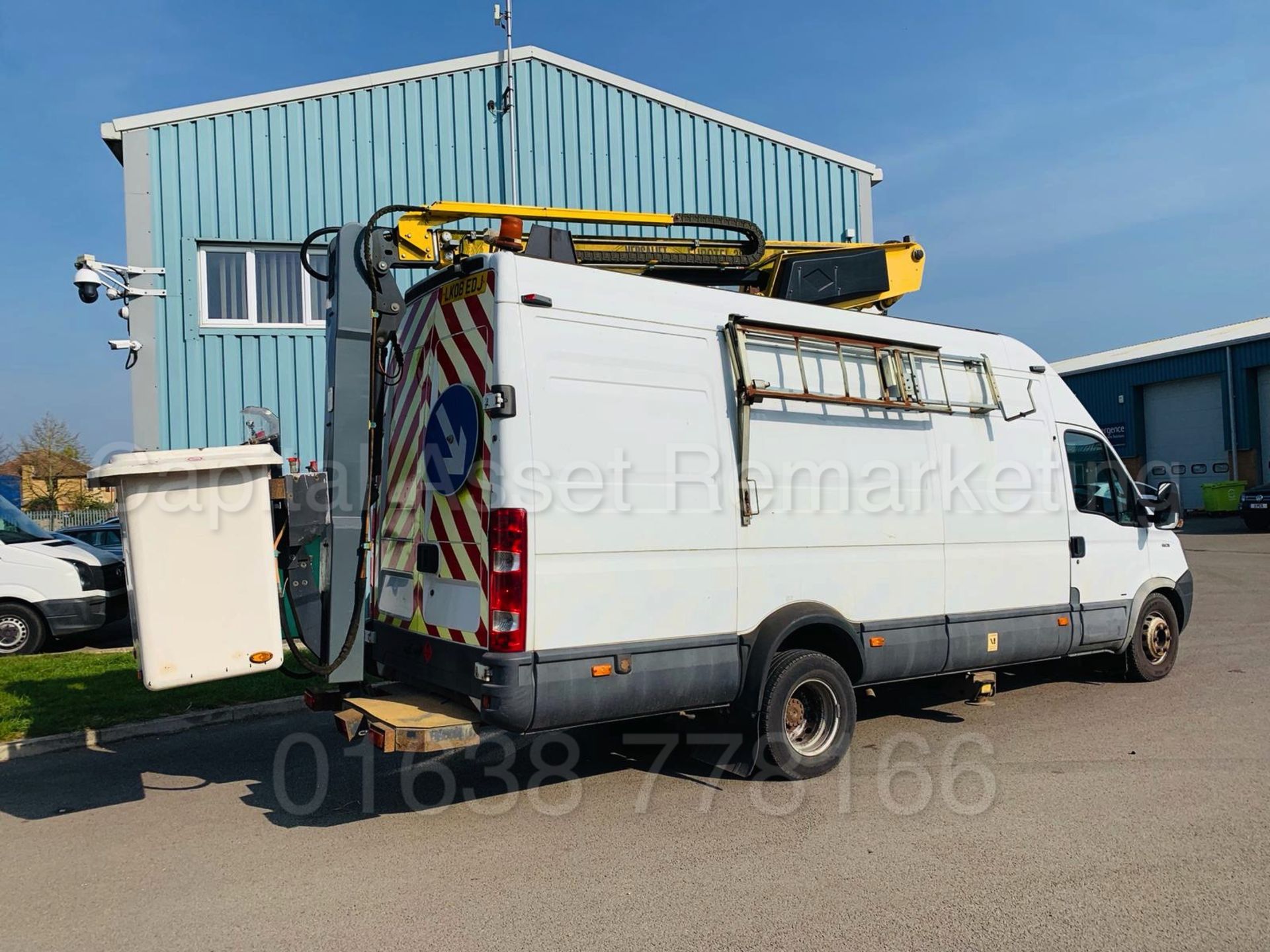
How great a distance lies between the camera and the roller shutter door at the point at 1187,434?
106 ft

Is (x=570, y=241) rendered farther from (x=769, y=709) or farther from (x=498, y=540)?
(x=769, y=709)

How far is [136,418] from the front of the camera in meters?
13.1

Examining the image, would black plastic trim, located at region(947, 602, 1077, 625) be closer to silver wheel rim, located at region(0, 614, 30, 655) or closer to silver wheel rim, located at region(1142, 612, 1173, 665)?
silver wheel rim, located at region(1142, 612, 1173, 665)

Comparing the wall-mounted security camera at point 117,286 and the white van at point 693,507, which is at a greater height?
the wall-mounted security camera at point 117,286

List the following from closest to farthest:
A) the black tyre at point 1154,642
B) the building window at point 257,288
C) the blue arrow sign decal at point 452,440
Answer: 1. the blue arrow sign decal at point 452,440
2. the black tyre at point 1154,642
3. the building window at point 257,288

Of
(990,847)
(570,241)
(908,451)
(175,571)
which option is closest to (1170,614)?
(908,451)

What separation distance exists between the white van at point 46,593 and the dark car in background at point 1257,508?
1030 inches

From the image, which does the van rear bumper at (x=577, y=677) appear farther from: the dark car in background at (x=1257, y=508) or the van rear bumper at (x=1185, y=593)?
the dark car in background at (x=1257, y=508)

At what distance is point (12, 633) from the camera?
10734 millimetres

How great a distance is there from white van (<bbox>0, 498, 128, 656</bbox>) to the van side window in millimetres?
10245

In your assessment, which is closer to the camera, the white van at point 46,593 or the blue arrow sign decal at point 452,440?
the blue arrow sign decal at point 452,440

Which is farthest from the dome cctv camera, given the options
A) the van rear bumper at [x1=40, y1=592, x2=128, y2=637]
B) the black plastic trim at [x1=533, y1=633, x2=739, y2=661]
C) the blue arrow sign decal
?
the black plastic trim at [x1=533, y1=633, x2=739, y2=661]

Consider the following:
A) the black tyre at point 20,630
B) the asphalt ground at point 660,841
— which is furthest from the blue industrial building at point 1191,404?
the black tyre at point 20,630

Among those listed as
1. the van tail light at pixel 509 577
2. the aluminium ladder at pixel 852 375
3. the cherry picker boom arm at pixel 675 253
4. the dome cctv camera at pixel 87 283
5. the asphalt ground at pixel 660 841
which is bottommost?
the asphalt ground at pixel 660 841
